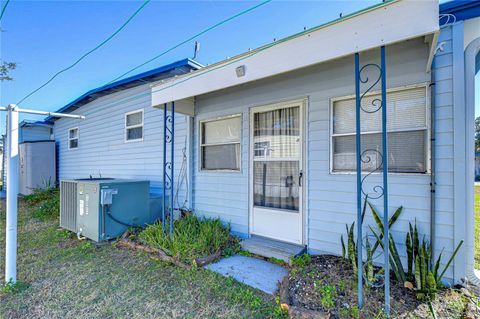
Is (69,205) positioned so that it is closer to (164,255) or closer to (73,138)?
(164,255)

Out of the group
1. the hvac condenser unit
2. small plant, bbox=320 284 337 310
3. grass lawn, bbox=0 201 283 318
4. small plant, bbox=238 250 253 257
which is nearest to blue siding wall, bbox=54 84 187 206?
the hvac condenser unit

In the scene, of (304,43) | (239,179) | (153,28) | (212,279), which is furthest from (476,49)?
(153,28)

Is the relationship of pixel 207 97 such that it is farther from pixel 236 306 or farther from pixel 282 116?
pixel 236 306

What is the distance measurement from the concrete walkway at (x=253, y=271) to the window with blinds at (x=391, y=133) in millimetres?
1592

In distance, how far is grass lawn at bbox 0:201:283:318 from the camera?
2279 mm

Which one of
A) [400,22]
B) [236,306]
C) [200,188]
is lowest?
[236,306]

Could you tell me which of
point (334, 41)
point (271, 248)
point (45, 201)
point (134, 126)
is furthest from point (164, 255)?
point (45, 201)

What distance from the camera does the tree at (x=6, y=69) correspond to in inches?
235

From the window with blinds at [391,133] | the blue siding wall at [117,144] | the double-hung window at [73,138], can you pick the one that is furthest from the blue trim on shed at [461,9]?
the double-hung window at [73,138]

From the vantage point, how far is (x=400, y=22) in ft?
6.51

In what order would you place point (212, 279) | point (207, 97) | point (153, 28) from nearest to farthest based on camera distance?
1. point (212, 279)
2. point (207, 97)
3. point (153, 28)

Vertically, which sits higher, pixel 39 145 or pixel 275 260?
pixel 39 145

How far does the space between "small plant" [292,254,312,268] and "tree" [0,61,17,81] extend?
26.2ft

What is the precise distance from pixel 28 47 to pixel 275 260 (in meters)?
7.36
